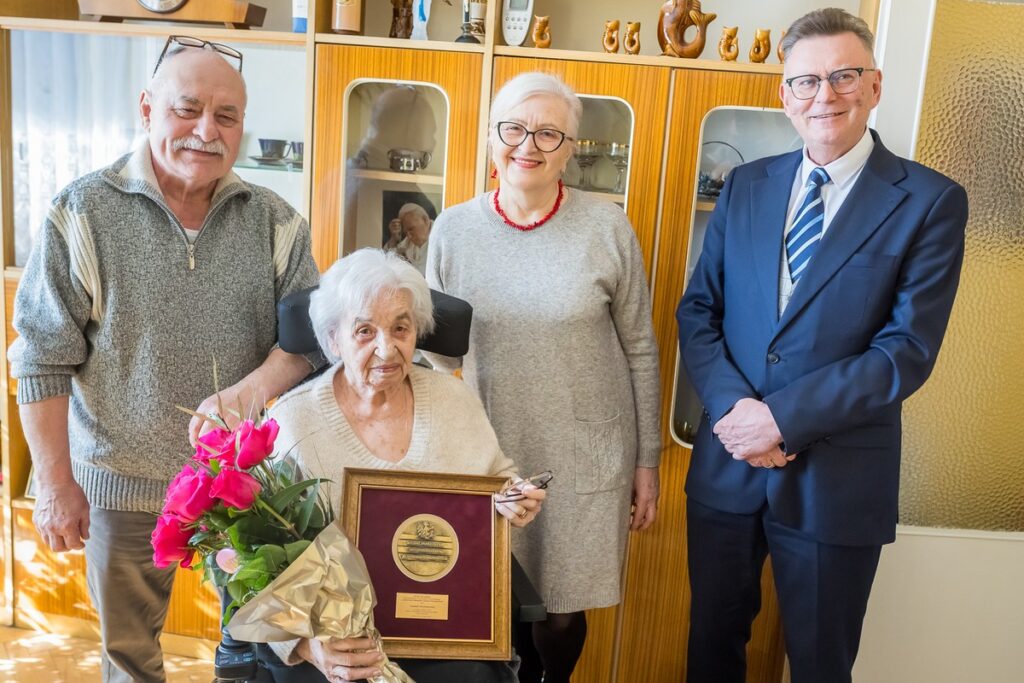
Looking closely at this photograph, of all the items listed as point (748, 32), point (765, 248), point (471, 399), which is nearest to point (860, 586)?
point (765, 248)

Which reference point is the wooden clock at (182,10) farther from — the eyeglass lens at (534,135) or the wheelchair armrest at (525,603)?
the wheelchair armrest at (525,603)

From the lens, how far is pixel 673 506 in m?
2.44

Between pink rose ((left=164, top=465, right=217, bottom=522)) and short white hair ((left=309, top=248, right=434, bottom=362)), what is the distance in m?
0.48

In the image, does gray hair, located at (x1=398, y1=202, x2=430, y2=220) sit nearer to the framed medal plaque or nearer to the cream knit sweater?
the cream knit sweater

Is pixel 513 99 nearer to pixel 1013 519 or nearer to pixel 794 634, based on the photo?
pixel 794 634

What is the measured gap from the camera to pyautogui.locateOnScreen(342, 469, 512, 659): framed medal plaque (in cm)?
142

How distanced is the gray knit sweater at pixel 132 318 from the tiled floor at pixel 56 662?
3.89ft

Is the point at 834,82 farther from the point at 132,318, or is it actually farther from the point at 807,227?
the point at 132,318

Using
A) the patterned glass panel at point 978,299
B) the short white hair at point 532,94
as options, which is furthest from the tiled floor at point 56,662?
the patterned glass panel at point 978,299

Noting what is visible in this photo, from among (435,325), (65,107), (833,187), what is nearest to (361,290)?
(435,325)

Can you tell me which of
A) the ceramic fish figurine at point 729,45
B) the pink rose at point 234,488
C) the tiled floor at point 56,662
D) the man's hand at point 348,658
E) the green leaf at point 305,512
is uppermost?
the ceramic fish figurine at point 729,45

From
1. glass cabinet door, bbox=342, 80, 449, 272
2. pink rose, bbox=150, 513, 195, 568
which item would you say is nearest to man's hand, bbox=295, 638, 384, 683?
pink rose, bbox=150, 513, 195, 568

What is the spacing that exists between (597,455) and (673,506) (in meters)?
0.71

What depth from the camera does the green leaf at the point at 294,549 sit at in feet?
3.96
